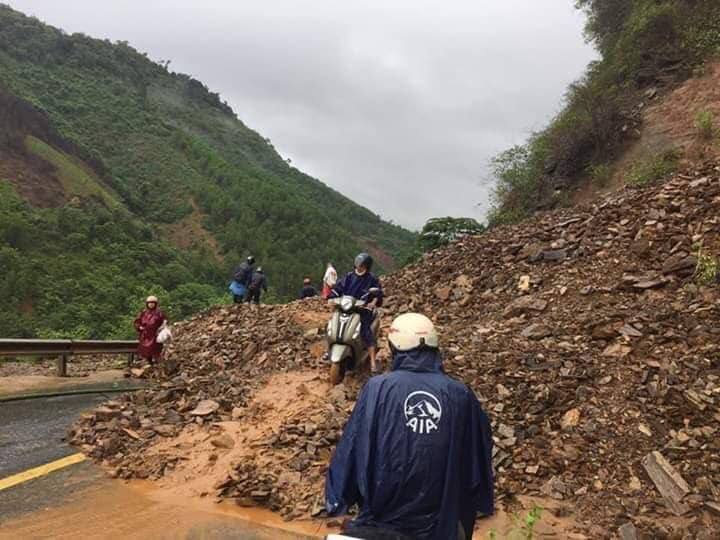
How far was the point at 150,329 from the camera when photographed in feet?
37.1

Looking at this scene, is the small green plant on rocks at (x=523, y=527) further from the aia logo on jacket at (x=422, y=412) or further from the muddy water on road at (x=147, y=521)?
the aia logo on jacket at (x=422, y=412)

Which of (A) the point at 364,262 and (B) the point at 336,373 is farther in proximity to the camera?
(A) the point at 364,262

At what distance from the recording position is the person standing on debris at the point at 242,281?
690 inches

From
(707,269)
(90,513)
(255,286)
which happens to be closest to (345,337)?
(90,513)

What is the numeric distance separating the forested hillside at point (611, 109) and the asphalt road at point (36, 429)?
1303 centimetres

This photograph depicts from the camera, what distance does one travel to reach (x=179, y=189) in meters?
65.8

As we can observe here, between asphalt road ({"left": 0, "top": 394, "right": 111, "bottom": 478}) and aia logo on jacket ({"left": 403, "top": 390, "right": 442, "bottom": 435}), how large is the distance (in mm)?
4541

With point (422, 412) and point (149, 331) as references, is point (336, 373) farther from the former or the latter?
point (149, 331)

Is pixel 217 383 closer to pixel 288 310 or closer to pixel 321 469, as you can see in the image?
pixel 321 469

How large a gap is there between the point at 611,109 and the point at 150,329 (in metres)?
14.0

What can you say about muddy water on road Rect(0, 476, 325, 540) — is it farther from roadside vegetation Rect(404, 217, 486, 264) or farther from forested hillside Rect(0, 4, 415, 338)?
forested hillside Rect(0, 4, 415, 338)

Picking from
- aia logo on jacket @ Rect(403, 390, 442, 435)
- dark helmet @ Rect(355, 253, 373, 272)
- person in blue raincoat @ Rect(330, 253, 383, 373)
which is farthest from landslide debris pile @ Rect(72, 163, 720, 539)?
aia logo on jacket @ Rect(403, 390, 442, 435)

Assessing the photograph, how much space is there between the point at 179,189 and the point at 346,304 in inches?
2439

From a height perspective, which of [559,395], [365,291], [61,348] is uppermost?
[365,291]
